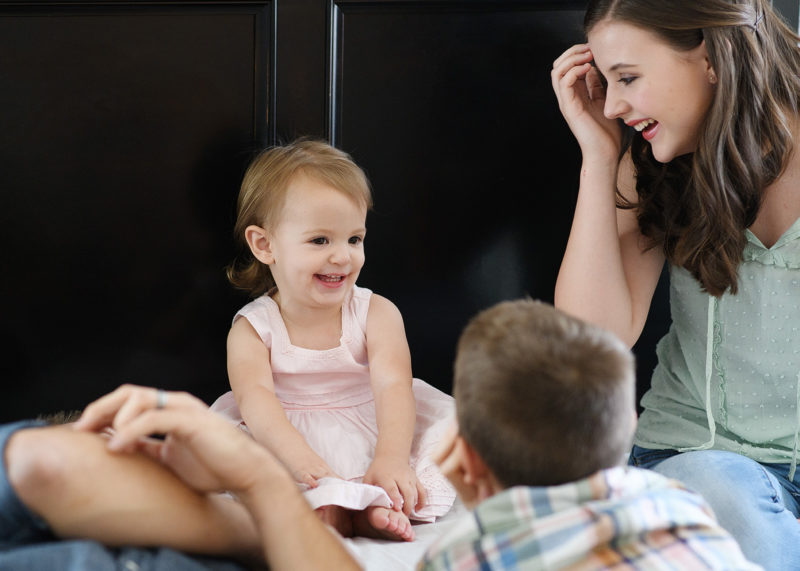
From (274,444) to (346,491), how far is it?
0.21 metres

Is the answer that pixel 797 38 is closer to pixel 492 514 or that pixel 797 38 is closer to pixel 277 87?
pixel 277 87

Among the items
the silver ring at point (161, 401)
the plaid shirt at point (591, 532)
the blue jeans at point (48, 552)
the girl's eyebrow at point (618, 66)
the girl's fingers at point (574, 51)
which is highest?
the girl's fingers at point (574, 51)

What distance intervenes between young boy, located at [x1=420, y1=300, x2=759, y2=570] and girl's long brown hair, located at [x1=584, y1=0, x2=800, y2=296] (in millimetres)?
712

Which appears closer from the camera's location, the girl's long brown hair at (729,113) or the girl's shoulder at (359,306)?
the girl's long brown hair at (729,113)

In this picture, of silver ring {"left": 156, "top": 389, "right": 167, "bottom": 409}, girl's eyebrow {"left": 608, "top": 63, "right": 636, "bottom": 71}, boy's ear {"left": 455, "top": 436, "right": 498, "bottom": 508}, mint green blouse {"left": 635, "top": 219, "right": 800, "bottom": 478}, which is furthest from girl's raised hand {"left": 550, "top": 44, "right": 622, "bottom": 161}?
silver ring {"left": 156, "top": 389, "right": 167, "bottom": 409}

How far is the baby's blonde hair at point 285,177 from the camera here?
1.56 metres

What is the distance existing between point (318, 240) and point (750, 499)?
82 centimetres

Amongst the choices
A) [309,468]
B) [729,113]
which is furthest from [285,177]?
[729,113]

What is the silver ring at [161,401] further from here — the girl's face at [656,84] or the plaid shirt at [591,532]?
the girl's face at [656,84]

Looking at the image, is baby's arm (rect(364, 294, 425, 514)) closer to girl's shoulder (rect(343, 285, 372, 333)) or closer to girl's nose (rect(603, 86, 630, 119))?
girl's shoulder (rect(343, 285, 372, 333))

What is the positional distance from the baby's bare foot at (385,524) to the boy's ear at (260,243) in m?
0.54

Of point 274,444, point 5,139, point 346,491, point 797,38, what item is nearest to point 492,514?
point 346,491

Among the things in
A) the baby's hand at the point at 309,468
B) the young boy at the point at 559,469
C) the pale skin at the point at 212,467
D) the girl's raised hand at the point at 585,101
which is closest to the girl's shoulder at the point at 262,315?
the baby's hand at the point at 309,468

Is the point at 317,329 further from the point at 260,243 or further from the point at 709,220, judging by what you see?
the point at 709,220
